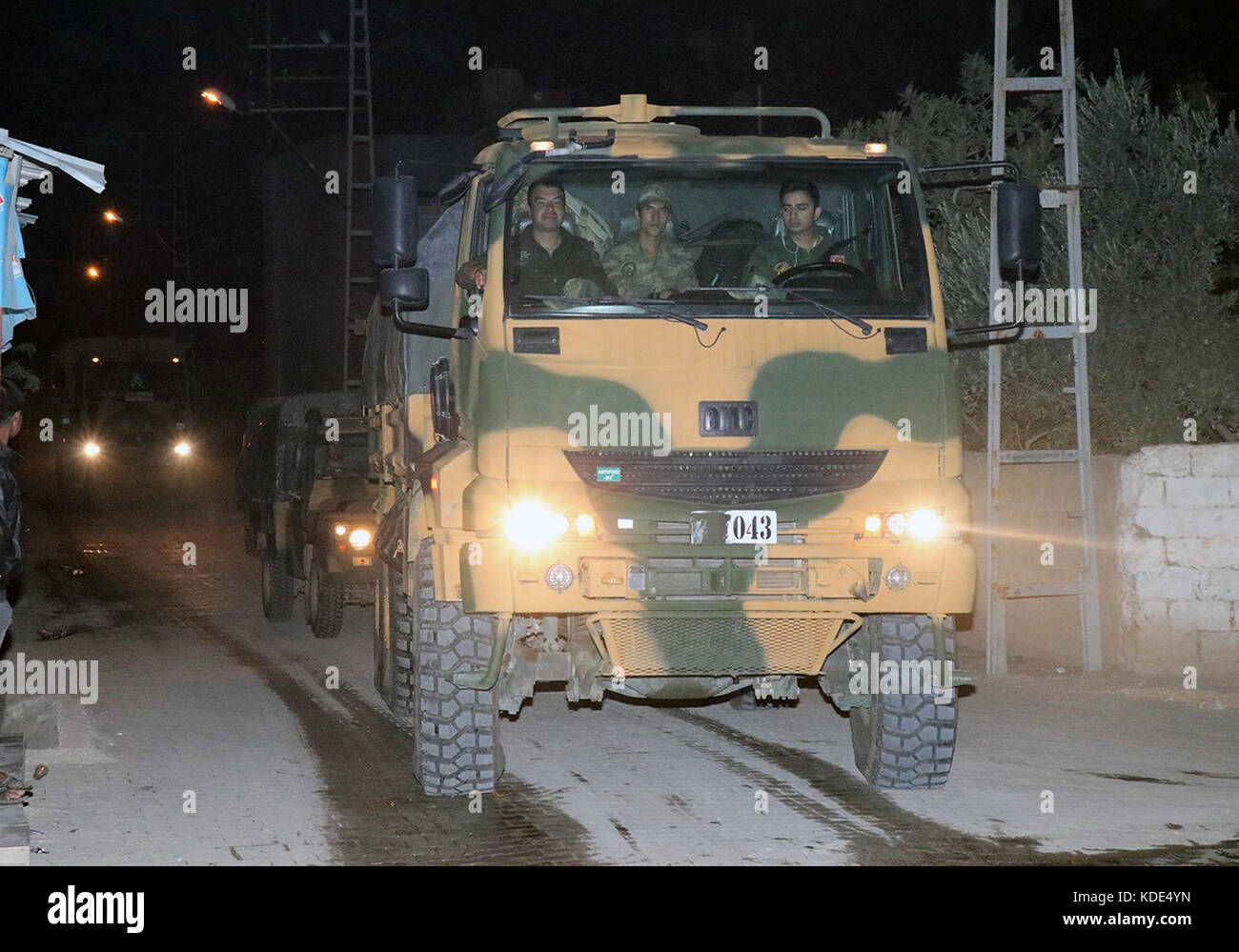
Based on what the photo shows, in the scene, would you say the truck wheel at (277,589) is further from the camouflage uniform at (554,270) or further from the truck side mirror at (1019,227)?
the truck side mirror at (1019,227)

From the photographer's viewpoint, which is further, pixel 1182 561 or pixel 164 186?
pixel 164 186

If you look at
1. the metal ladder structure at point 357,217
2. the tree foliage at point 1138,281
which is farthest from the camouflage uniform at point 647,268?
the tree foliage at point 1138,281

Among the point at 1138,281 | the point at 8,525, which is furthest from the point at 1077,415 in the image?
the point at 8,525

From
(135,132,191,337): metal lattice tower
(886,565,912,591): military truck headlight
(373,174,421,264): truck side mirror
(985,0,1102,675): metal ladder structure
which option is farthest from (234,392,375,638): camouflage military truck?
(135,132,191,337): metal lattice tower

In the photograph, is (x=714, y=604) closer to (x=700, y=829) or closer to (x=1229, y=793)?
(x=700, y=829)

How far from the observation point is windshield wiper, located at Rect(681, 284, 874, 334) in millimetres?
7707

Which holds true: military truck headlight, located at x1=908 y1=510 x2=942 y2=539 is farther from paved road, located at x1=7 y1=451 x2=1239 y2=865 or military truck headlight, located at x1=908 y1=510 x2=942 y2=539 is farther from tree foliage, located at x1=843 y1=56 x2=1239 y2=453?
tree foliage, located at x1=843 y1=56 x2=1239 y2=453

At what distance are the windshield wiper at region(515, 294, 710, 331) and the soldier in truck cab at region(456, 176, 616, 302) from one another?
0.14 feet

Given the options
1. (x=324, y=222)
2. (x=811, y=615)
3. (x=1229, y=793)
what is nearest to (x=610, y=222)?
(x=811, y=615)

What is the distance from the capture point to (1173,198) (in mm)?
12297

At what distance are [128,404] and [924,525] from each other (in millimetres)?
29720

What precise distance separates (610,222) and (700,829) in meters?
2.99

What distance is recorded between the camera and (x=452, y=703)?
776cm

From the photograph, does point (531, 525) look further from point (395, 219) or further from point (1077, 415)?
point (1077, 415)
